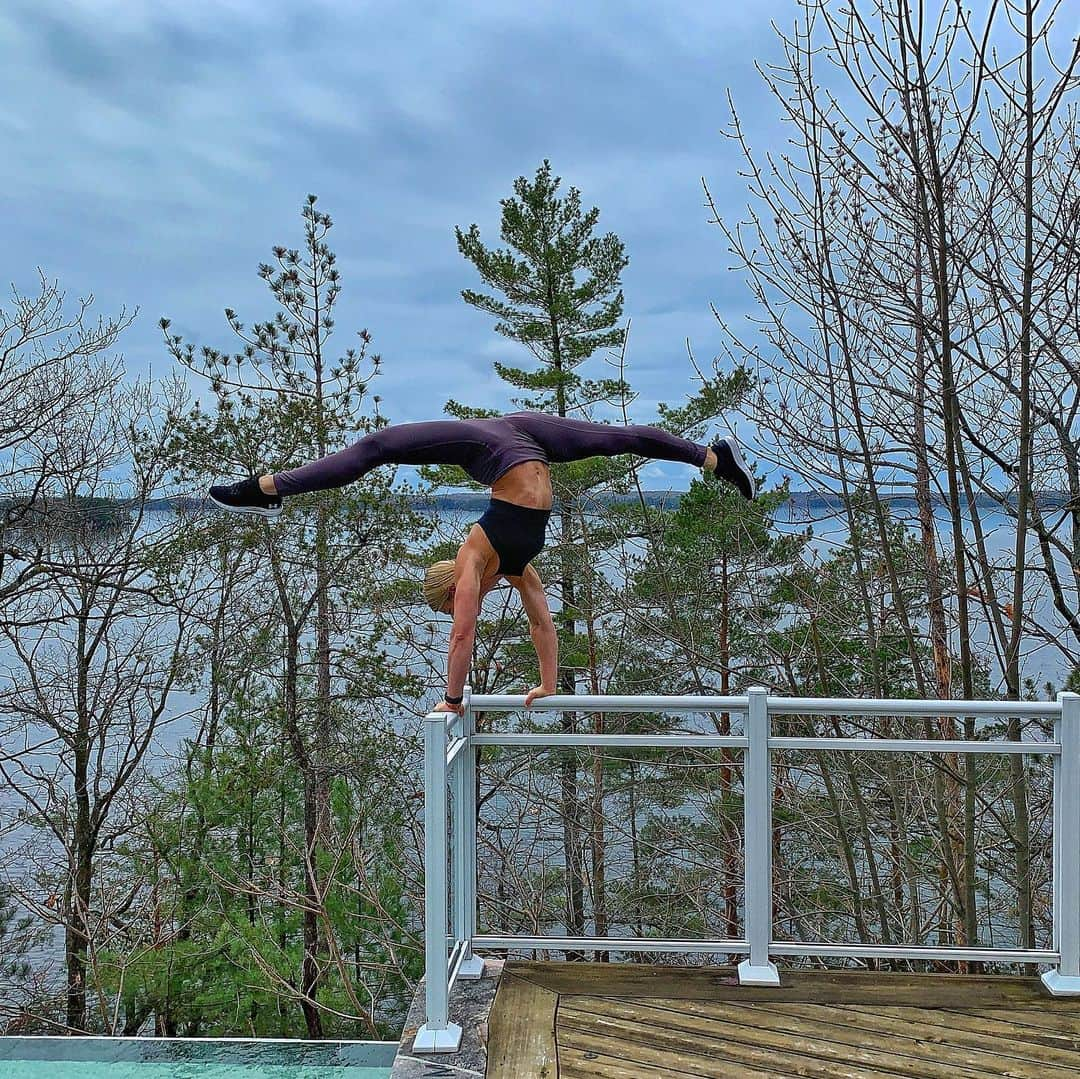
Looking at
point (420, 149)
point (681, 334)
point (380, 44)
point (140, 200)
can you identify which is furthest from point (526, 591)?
point (140, 200)

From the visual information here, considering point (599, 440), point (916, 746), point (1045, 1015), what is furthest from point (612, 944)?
point (599, 440)

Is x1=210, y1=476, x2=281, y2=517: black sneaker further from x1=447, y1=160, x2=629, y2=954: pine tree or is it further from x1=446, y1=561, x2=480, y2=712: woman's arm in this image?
x1=447, y1=160, x2=629, y2=954: pine tree

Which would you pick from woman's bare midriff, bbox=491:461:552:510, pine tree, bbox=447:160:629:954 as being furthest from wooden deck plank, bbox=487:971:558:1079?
pine tree, bbox=447:160:629:954

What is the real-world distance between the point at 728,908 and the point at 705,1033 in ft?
12.2

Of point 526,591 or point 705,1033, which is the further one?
point 526,591

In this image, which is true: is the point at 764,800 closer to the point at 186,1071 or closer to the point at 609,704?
the point at 609,704

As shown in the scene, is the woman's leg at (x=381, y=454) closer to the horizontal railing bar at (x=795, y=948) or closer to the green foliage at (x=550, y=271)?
the horizontal railing bar at (x=795, y=948)

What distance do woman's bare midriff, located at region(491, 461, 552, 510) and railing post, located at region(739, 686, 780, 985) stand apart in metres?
0.93

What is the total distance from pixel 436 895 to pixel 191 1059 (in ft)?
3.64

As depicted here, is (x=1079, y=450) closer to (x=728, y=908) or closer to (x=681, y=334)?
(x=681, y=334)

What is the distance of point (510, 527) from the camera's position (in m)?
2.85

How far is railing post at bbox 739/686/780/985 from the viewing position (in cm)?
287

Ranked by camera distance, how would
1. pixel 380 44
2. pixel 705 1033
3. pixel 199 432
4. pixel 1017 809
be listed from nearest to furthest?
pixel 705 1033 < pixel 1017 809 < pixel 380 44 < pixel 199 432

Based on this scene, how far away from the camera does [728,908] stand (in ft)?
19.8
